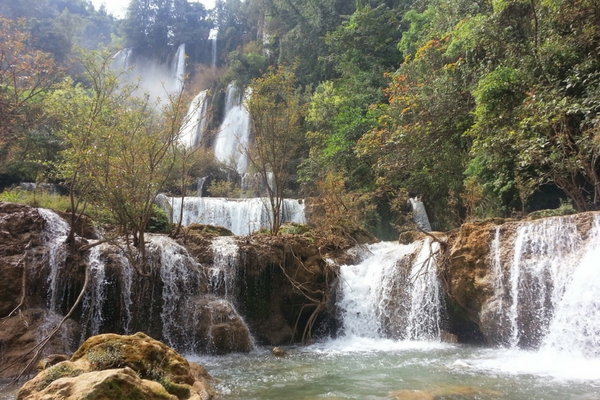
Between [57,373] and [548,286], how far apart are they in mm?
8148

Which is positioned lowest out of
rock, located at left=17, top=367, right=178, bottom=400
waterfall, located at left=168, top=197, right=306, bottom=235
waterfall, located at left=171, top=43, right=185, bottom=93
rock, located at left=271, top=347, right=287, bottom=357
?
rock, located at left=271, top=347, right=287, bottom=357

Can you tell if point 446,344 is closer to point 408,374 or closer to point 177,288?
point 408,374

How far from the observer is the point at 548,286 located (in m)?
7.93

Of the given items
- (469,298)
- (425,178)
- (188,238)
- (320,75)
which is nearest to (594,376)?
(469,298)

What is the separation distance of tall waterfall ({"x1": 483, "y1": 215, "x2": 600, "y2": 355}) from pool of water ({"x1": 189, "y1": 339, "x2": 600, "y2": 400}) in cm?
35

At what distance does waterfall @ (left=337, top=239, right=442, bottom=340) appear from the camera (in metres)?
10.2

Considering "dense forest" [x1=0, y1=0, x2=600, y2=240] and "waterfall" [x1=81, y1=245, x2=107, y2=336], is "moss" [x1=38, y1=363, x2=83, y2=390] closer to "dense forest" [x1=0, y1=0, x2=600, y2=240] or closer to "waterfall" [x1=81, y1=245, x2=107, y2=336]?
"waterfall" [x1=81, y1=245, x2=107, y2=336]

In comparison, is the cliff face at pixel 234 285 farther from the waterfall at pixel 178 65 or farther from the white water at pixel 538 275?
the waterfall at pixel 178 65

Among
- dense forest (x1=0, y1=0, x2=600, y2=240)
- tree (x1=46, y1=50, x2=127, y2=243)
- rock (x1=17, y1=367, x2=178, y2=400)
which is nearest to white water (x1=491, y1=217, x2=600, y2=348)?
dense forest (x1=0, y1=0, x2=600, y2=240)

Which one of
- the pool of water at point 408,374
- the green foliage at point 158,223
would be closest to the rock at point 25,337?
the pool of water at point 408,374

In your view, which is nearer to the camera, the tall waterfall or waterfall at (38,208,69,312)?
the tall waterfall

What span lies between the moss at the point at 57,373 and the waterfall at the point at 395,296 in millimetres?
7313

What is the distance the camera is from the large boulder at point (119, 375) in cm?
374

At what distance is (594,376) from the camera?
→ 6.12 metres
